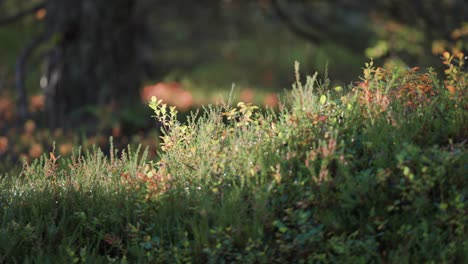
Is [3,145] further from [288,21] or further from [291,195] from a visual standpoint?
[291,195]

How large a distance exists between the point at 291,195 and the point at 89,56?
7.96 m

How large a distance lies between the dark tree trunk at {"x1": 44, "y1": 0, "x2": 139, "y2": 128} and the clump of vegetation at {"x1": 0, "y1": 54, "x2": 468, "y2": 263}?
658 cm

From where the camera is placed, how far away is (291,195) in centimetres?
464

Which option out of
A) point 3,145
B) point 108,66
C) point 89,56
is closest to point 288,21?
point 108,66

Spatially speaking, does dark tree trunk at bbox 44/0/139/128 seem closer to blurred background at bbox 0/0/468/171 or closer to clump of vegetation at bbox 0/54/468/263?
blurred background at bbox 0/0/468/171

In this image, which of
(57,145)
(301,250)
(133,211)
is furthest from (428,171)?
(57,145)

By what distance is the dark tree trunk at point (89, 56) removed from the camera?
11.9 metres

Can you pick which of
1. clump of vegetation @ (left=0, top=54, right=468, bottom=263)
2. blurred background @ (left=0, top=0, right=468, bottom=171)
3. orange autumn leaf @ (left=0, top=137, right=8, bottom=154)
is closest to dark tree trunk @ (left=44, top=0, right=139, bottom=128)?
blurred background @ (left=0, top=0, right=468, bottom=171)

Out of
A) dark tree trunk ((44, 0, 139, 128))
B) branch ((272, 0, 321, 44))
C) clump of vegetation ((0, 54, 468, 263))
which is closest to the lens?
clump of vegetation ((0, 54, 468, 263))

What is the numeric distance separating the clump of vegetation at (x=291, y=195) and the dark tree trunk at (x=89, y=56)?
658 centimetres

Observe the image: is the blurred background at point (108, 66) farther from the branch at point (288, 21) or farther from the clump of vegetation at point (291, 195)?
the clump of vegetation at point (291, 195)

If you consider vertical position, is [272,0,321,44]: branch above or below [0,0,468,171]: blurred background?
above

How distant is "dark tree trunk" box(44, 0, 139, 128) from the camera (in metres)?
11.9

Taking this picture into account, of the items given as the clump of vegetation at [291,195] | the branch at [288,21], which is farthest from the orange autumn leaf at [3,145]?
the clump of vegetation at [291,195]
